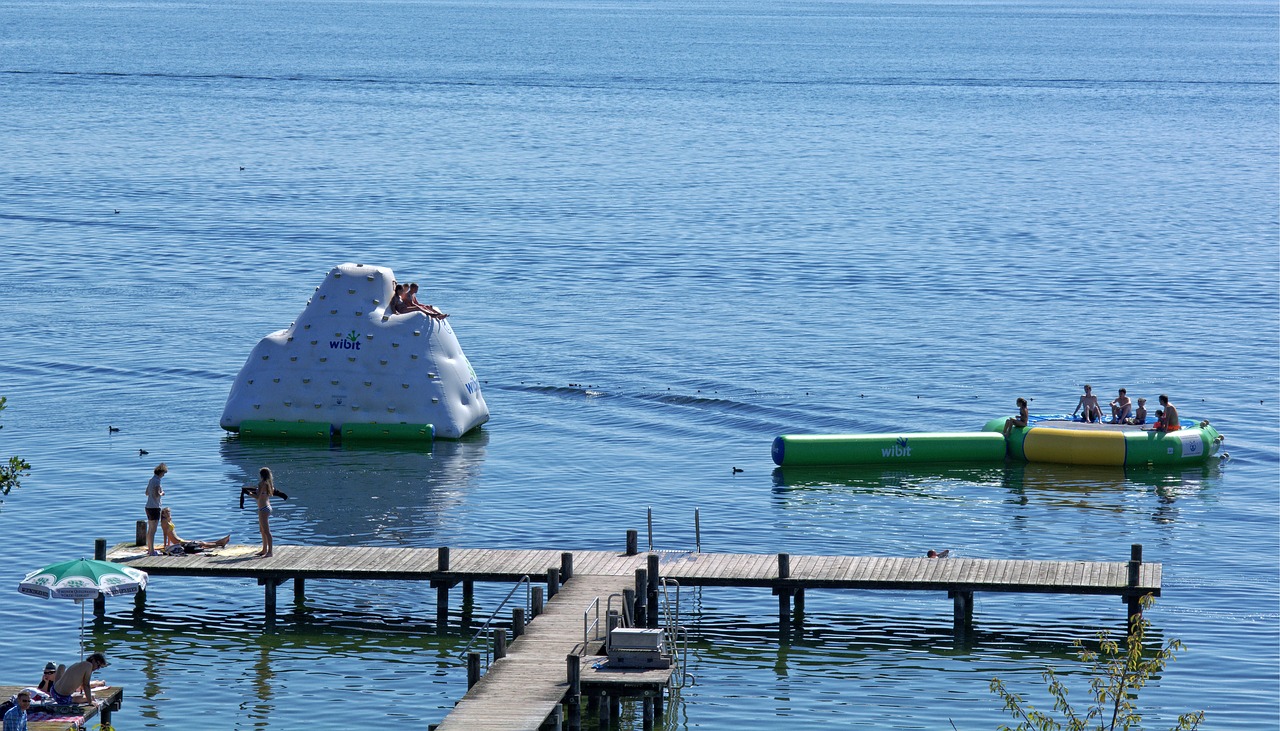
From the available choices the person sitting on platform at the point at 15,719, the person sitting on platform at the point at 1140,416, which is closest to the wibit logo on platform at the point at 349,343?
the person sitting on platform at the point at 1140,416

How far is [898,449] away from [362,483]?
13.6 m

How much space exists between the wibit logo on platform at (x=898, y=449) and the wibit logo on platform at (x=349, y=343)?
1360cm

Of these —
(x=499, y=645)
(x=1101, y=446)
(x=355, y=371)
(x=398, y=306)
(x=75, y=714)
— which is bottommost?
(x=75, y=714)

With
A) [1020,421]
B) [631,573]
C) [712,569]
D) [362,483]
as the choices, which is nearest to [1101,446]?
[1020,421]

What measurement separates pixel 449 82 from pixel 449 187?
79.6 m

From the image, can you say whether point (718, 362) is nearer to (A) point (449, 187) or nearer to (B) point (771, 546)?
(B) point (771, 546)

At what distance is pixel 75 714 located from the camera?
2595 centimetres

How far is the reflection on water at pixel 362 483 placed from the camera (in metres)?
40.3

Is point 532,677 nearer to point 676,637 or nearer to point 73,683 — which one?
point 676,637

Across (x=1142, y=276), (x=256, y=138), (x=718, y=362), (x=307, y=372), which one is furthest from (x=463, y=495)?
(x=256, y=138)

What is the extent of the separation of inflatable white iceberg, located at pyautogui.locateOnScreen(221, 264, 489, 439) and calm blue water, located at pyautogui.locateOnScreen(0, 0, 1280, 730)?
0.98m

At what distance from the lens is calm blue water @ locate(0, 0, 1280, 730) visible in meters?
32.4

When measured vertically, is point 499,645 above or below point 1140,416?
below

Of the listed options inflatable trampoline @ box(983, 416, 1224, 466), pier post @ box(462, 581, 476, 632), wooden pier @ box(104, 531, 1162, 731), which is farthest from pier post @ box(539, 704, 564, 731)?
inflatable trampoline @ box(983, 416, 1224, 466)
